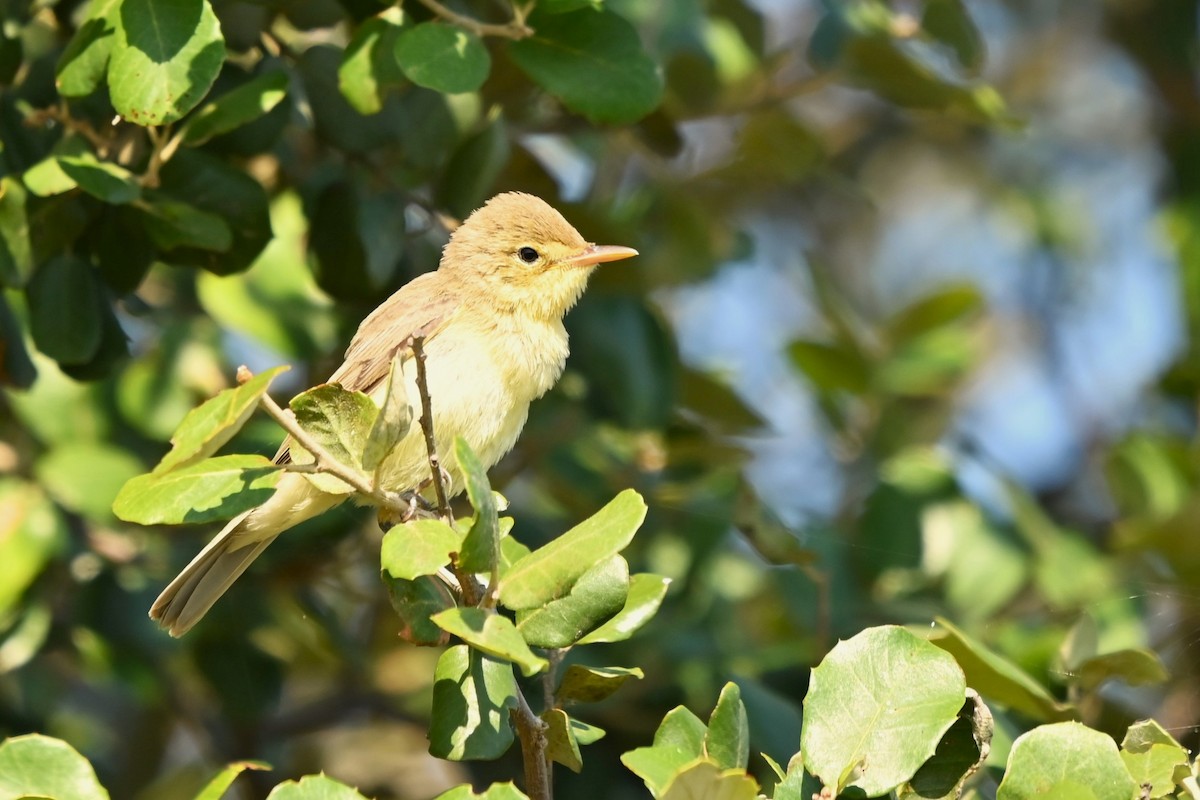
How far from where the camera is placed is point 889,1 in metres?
5.96

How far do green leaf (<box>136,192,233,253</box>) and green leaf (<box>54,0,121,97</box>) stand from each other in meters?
0.26

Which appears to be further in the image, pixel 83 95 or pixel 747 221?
pixel 747 221

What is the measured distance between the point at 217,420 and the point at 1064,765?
4.03ft

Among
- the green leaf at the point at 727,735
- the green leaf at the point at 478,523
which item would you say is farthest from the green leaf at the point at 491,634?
the green leaf at the point at 727,735

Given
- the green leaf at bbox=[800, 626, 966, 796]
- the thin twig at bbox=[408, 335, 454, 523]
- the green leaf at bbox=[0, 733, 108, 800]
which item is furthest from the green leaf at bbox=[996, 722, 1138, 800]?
the green leaf at bbox=[0, 733, 108, 800]

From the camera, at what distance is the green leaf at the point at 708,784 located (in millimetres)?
1798

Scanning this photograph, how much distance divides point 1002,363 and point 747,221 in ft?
4.91

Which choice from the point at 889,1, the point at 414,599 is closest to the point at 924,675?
the point at 414,599

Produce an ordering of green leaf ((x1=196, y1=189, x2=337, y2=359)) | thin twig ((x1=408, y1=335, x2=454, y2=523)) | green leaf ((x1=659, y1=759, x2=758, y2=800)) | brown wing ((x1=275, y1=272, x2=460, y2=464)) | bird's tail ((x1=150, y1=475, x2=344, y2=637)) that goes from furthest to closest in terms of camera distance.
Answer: green leaf ((x1=196, y1=189, x2=337, y2=359))
brown wing ((x1=275, y1=272, x2=460, y2=464))
bird's tail ((x1=150, y1=475, x2=344, y2=637))
thin twig ((x1=408, y1=335, x2=454, y2=523))
green leaf ((x1=659, y1=759, x2=758, y2=800))

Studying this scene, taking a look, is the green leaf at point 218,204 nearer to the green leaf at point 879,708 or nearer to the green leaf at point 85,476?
the green leaf at point 85,476

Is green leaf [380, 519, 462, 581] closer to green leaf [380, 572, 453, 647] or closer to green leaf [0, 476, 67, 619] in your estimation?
green leaf [380, 572, 453, 647]

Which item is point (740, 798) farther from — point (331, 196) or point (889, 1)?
point (889, 1)

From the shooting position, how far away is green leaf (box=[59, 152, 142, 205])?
8.01 feet

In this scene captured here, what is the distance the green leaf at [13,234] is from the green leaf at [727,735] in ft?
4.77
